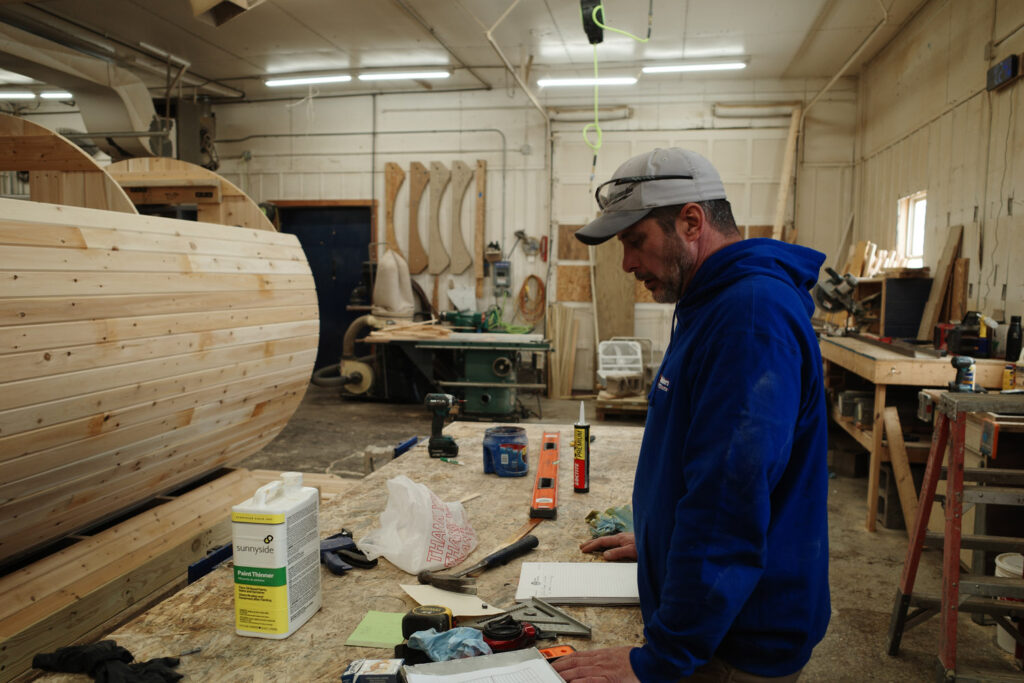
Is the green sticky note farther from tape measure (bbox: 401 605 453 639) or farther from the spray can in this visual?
the spray can

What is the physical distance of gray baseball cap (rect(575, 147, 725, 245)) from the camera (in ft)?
4.18

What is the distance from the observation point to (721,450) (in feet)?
3.49

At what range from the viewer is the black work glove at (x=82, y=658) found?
1.17m

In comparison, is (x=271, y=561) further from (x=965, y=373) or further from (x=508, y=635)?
(x=965, y=373)

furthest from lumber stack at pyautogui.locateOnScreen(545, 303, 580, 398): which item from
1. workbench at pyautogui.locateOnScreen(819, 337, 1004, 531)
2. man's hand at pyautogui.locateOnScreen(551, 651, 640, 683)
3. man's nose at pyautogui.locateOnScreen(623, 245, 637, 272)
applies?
man's hand at pyautogui.locateOnScreen(551, 651, 640, 683)

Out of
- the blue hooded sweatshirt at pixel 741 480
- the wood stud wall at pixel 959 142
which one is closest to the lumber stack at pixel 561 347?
the wood stud wall at pixel 959 142

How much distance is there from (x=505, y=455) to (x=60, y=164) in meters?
2.53

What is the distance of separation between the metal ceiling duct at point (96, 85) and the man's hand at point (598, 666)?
6358 mm

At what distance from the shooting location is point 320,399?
27.7ft

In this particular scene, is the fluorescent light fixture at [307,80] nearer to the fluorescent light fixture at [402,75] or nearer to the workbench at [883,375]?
the fluorescent light fixture at [402,75]

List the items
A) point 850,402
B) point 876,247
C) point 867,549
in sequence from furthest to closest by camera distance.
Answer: point 876,247 < point 850,402 < point 867,549

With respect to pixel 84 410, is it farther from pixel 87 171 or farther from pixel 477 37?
pixel 477 37

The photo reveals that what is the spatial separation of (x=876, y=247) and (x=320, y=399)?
692cm

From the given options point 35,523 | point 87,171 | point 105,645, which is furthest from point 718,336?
point 87,171
